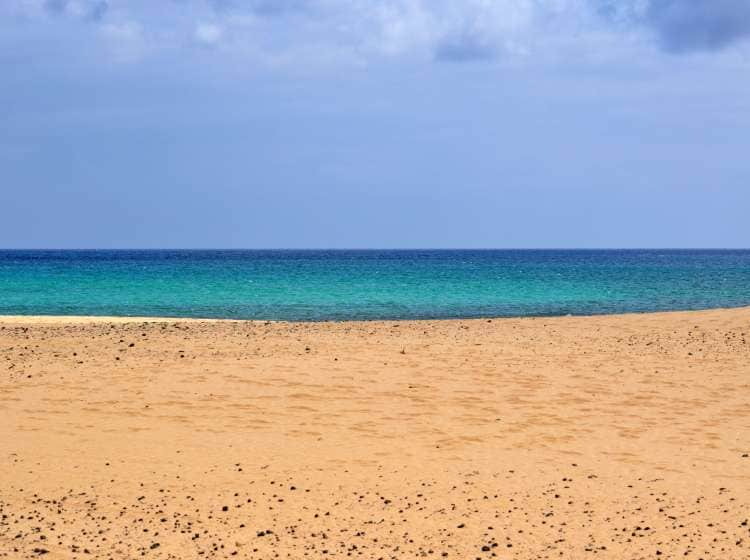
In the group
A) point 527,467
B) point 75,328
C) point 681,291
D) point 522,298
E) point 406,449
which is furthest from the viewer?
point 681,291

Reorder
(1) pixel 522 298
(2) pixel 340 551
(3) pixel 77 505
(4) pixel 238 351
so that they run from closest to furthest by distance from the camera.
Answer: (2) pixel 340 551 < (3) pixel 77 505 < (4) pixel 238 351 < (1) pixel 522 298

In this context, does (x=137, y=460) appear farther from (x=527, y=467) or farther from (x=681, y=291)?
(x=681, y=291)

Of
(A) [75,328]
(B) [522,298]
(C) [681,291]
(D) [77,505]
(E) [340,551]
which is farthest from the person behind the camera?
(C) [681,291]

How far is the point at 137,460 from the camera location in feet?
34.6

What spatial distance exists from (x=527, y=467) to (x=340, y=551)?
3.42 meters

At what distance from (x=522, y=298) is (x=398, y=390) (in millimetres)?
30523

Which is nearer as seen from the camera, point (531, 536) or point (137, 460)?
point (531, 536)

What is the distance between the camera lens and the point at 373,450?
11.1 m

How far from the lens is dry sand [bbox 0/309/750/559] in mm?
8070

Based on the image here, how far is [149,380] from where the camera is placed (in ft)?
50.6

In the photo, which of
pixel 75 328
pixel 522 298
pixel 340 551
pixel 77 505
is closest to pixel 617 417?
pixel 340 551

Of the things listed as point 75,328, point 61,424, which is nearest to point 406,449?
point 61,424

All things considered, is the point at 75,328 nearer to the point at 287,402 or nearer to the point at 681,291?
the point at 287,402

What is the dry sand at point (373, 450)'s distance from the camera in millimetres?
8070
